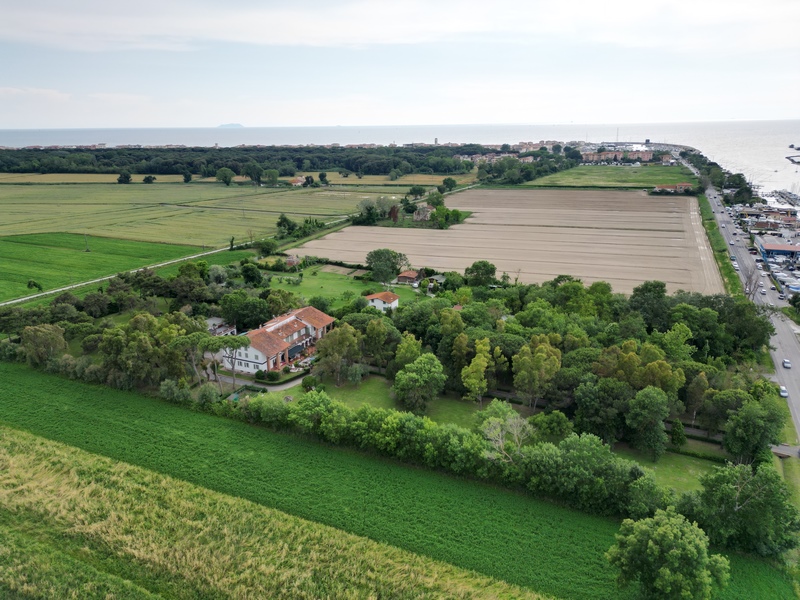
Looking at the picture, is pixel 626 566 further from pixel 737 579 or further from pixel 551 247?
pixel 551 247

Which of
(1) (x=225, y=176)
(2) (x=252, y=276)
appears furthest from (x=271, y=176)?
(2) (x=252, y=276)

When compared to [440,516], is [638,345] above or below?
above

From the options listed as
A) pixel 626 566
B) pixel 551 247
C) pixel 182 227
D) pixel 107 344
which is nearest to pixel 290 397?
pixel 107 344

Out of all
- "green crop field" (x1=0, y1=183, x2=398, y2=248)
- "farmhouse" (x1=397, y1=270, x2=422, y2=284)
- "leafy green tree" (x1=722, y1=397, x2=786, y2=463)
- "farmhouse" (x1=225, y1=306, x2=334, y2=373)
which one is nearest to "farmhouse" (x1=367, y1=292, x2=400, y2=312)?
"farmhouse" (x1=225, y1=306, x2=334, y2=373)

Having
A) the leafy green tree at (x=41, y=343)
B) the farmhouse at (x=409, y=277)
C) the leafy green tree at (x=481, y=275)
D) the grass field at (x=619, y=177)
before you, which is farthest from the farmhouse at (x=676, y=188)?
the leafy green tree at (x=41, y=343)

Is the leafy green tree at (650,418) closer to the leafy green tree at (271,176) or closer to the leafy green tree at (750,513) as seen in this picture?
the leafy green tree at (750,513)

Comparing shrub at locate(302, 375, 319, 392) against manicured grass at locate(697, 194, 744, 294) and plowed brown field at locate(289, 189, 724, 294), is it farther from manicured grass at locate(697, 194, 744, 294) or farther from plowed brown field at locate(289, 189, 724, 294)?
manicured grass at locate(697, 194, 744, 294)

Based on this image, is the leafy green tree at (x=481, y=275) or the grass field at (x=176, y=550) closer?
the grass field at (x=176, y=550)
